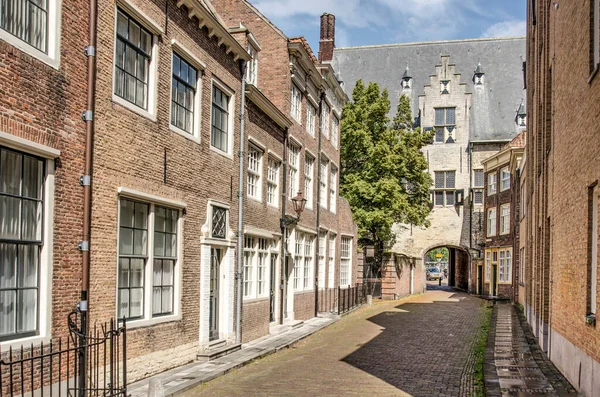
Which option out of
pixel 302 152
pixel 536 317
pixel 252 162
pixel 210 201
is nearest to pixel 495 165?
pixel 302 152

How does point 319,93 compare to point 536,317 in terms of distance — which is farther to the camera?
point 319,93

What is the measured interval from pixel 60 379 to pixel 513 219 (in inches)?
1290

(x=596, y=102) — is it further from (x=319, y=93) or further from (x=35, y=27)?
(x=319, y=93)

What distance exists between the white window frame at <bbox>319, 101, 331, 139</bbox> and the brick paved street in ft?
25.3

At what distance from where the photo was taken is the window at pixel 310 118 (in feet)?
76.4

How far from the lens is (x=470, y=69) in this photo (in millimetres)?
48344

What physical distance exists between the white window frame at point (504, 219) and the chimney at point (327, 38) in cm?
1966

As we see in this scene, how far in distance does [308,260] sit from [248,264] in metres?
6.98

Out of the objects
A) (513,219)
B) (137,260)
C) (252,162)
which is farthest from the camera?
(513,219)

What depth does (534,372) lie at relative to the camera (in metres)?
11.4

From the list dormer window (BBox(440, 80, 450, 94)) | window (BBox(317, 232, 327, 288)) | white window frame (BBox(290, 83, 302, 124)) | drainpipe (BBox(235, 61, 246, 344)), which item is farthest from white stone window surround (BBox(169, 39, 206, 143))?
dormer window (BBox(440, 80, 450, 94))

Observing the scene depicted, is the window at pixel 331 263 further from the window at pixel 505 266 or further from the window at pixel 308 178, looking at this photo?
the window at pixel 505 266

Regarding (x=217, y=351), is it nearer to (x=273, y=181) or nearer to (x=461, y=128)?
(x=273, y=181)

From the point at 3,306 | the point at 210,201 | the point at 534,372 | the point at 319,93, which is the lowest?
the point at 534,372
